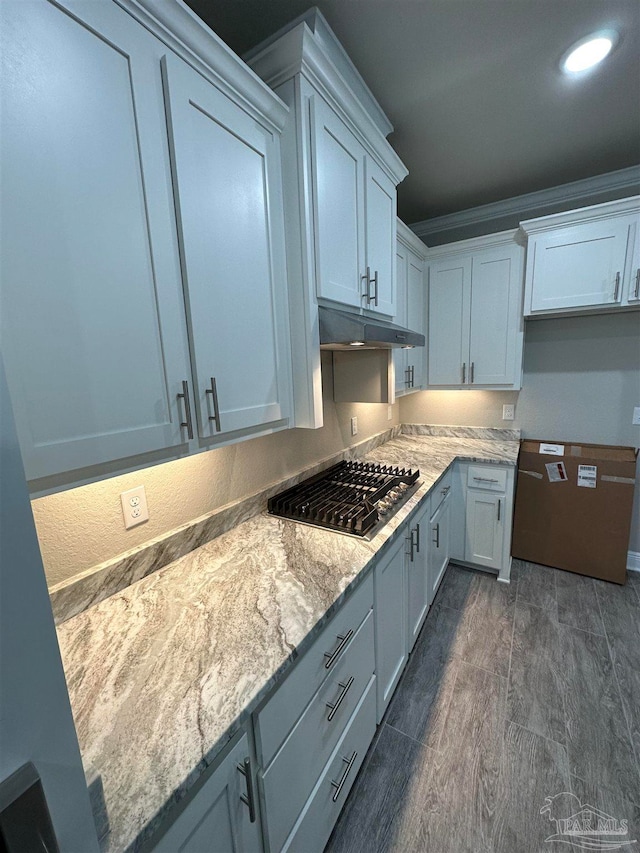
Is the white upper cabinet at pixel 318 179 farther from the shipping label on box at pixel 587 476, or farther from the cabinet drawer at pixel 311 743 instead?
the shipping label on box at pixel 587 476

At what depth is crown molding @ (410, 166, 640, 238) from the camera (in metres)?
2.29

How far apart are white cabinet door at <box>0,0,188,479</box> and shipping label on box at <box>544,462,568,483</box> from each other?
2.71 meters

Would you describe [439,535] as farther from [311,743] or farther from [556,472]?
[311,743]

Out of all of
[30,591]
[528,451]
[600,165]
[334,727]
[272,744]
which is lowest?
[334,727]

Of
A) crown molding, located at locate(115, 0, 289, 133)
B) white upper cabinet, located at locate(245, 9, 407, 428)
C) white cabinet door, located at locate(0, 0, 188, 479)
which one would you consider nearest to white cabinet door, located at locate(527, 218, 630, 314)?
white upper cabinet, located at locate(245, 9, 407, 428)

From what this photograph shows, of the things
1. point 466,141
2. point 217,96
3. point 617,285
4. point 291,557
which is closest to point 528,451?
point 617,285

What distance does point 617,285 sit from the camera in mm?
2115

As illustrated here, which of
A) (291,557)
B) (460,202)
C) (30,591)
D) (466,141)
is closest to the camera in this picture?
(30,591)

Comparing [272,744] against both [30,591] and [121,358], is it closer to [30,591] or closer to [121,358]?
[30,591]

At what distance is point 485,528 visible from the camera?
254cm

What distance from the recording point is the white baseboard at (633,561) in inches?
101

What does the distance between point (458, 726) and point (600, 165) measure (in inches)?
129

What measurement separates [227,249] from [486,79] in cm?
149

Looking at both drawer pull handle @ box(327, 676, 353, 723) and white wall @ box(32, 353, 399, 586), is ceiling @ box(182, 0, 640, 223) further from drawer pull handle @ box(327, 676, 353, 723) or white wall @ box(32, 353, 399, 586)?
drawer pull handle @ box(327, 676, 353, 723)
